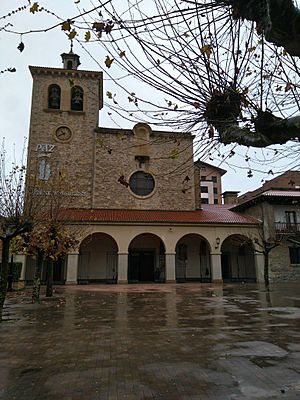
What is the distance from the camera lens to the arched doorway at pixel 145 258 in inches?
1073

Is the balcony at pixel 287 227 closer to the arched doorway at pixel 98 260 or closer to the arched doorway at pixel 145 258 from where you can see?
the arched doorway at pixel 145 258

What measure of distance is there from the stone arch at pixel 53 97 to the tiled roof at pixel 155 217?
10.2 meters

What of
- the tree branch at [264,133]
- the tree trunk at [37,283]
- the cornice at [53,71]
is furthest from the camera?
the cornice at [53,71]

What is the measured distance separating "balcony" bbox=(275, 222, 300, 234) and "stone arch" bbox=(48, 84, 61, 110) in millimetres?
21206

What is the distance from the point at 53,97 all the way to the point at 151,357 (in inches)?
1125

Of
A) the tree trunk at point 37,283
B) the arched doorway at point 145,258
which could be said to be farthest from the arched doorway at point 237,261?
the tree trunk at point 37,283

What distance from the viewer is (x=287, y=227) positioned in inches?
1015

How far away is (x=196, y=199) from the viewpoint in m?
29.5

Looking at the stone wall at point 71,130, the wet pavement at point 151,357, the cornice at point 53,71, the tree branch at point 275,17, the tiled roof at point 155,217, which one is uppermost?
the cornice at point 53,71

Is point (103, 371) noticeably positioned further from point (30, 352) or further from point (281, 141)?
point (281, 141)

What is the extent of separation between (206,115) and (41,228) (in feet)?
35.6

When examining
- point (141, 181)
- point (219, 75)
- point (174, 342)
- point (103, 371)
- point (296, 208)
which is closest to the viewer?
point (219, 75)

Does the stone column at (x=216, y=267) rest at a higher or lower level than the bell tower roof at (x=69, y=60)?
lower

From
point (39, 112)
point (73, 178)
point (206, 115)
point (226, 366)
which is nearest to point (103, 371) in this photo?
point (226, 366)
